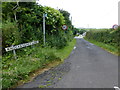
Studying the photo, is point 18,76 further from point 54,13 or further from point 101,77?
point 54,13

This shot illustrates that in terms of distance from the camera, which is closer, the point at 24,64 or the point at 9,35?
the point at 24,64

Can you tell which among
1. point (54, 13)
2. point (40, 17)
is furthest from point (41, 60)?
point (54, 13)

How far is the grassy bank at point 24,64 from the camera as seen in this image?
3.69 meters

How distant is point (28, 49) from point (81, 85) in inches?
161

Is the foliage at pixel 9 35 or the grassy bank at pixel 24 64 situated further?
Result: the foliage at pixel 9 35

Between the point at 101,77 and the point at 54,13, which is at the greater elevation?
the point at 54,13

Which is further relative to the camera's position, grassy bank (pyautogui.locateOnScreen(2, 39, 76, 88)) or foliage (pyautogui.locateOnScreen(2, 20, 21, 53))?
foliage (pyautogui.locateOnScreen(2, 20, 21, 53))

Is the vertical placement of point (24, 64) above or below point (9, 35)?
below

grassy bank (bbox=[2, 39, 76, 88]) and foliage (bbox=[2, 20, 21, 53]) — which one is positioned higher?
foliage (bbox=[2, 20, 21, 53])

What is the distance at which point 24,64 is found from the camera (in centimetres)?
484

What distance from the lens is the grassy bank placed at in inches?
145

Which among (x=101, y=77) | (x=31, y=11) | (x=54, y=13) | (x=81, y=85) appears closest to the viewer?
(x=81, y=85)

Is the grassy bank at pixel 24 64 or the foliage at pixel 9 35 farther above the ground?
the foliage at pixel 9 35

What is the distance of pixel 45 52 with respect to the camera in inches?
253
